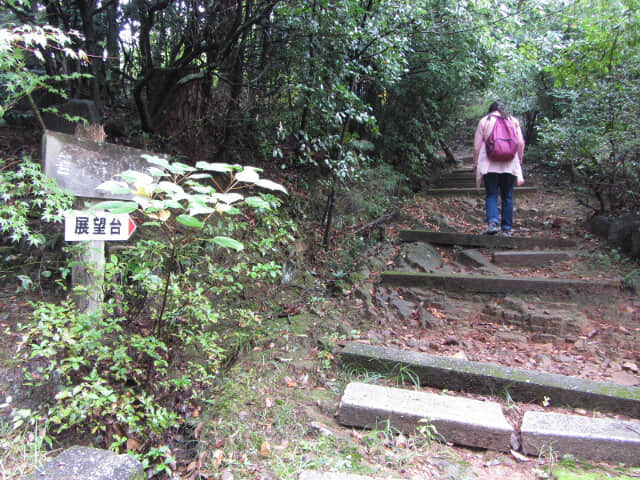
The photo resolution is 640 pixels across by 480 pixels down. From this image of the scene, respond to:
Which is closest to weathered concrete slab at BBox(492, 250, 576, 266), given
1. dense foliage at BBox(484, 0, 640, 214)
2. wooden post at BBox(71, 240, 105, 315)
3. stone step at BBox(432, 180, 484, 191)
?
dense foliage at BBox(484, 0, 640, 214)

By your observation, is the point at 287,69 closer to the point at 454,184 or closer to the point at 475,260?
the point at 475,260

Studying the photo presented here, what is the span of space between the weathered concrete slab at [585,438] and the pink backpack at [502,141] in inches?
143

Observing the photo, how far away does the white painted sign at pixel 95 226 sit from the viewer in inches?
96.4

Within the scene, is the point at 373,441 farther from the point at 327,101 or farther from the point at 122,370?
the point at 327,101

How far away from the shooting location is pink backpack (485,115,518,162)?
203 inches

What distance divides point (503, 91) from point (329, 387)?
10.9 m

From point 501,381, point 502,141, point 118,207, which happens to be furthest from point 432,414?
point 502,141

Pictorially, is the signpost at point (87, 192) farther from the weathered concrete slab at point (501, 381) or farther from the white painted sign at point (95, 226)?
the weathered concrete slab at point (501, 381)

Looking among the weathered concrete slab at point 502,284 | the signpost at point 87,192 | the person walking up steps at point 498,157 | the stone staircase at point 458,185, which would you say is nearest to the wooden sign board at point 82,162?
the signpost at point 87,192

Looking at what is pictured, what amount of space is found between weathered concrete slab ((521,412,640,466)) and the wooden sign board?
3004mm

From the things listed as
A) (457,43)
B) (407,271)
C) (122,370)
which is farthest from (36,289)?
(457,43)

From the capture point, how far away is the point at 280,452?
224 centimetres

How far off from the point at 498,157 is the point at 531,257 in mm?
1408

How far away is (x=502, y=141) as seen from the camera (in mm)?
5160
